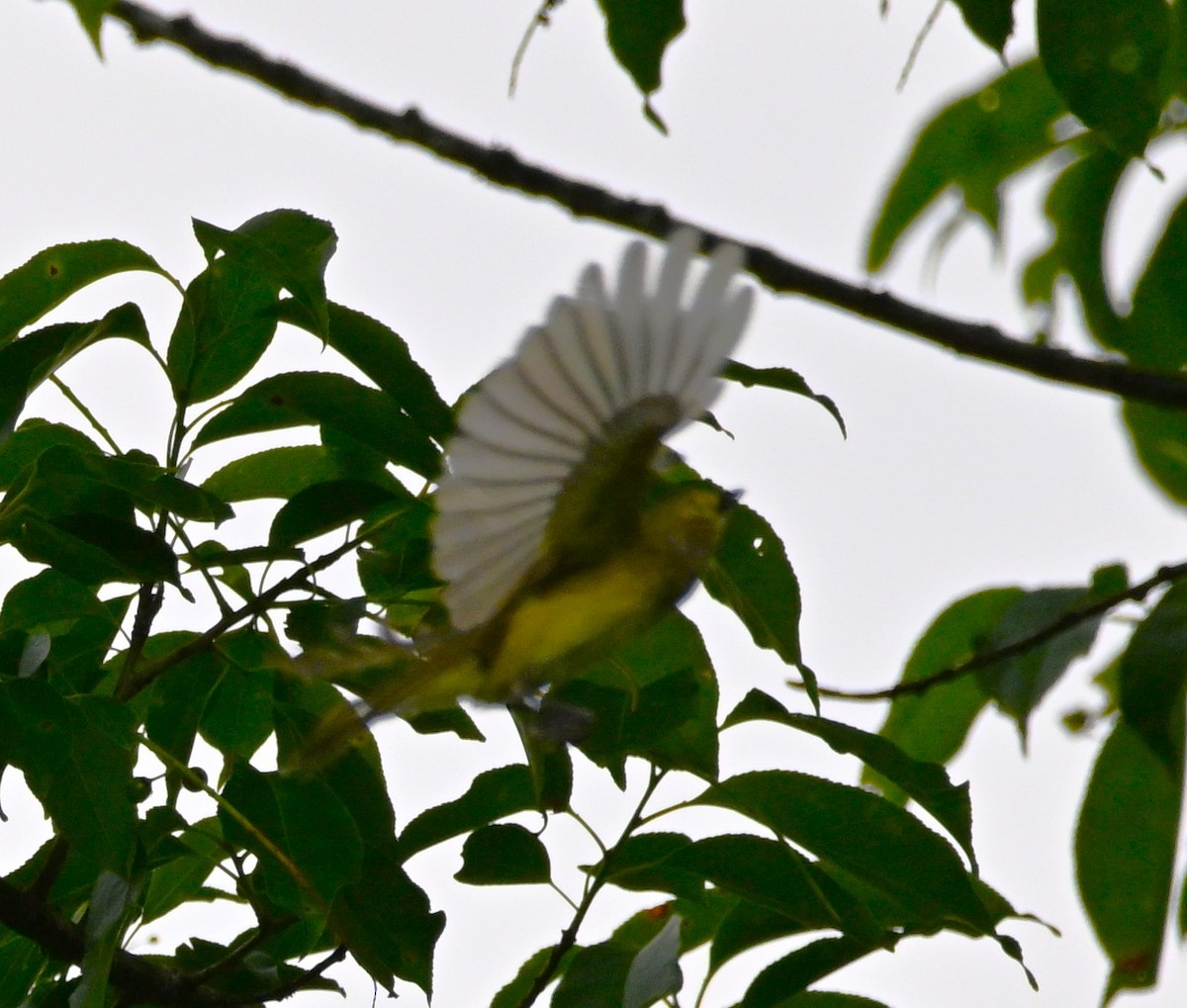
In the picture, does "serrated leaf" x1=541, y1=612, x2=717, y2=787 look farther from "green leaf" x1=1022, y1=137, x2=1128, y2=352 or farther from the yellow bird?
"green leaf" x1=1022, y1=137, x2=1128, y2=352

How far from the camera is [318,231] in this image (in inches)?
53.2

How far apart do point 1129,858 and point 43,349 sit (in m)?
1.18

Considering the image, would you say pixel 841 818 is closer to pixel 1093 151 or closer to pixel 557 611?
pixel 557 611

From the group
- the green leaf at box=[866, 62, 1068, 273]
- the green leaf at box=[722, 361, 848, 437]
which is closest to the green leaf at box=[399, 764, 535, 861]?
the green leaf at box=[722, 361, 848, 437]

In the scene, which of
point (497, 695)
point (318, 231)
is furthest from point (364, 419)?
point (497, 695)

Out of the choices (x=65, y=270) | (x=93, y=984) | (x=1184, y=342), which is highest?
(x=65, y=270)

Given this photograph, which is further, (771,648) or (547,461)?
(771,648)

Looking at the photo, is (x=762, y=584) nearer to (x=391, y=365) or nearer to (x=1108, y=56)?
(x=391, y=365)

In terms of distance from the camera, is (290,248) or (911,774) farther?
(911,774)

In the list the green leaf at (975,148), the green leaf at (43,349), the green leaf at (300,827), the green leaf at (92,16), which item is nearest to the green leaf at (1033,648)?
the green leaf at (975,148)

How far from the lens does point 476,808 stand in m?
1.52

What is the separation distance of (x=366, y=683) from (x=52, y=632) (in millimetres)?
356

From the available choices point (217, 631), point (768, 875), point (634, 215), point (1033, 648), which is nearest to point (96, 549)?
point (217, 631)

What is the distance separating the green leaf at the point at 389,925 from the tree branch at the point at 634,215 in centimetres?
67
